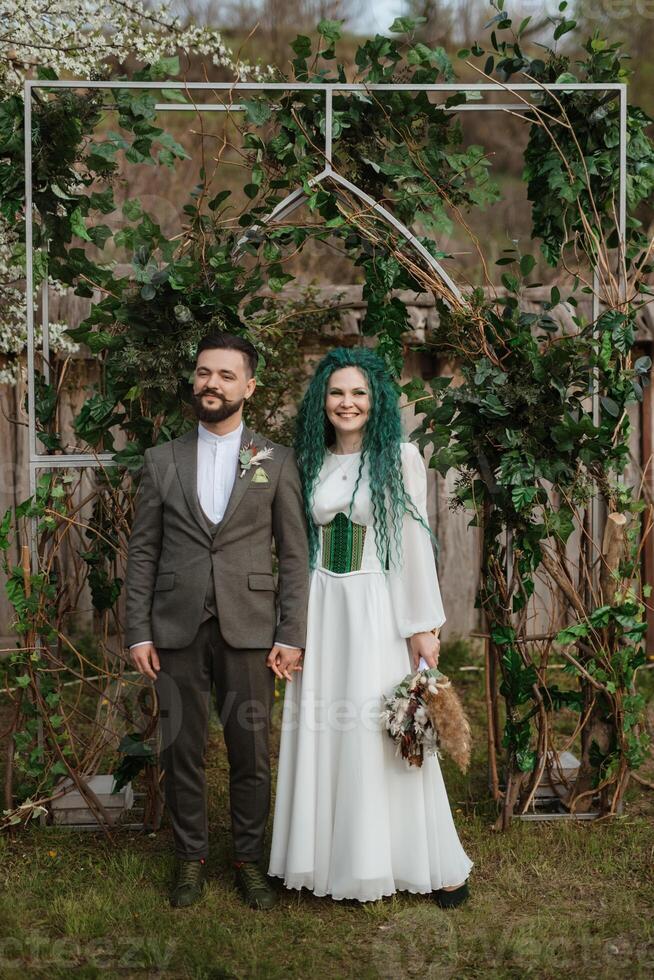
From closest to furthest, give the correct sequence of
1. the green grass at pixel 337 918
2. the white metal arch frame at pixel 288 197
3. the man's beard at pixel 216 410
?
1. the green grass at pixel 337 918
2. the man's beard at pixel 216 410
3. the white metal arch frame at pixel 288 197

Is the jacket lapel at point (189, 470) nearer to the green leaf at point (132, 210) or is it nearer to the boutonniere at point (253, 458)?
the boutonniere at point (253, 458)

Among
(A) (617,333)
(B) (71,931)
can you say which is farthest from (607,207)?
(B) (71,931)

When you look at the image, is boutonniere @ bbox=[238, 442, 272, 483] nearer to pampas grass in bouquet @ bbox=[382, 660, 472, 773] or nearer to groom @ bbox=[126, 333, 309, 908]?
groom @ bbox=[126, 333, 309, 908]

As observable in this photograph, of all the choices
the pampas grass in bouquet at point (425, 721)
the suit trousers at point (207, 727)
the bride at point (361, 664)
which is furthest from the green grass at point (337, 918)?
the pampas grass in bouquet at point (425, 721)

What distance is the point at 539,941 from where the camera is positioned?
303 cm

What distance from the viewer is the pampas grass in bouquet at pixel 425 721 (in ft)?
10.0

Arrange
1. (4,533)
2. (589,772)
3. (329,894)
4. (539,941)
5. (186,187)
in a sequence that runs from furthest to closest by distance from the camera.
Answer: (186,187) < (589,772) < (4,533) < (329,894) < (539,941)

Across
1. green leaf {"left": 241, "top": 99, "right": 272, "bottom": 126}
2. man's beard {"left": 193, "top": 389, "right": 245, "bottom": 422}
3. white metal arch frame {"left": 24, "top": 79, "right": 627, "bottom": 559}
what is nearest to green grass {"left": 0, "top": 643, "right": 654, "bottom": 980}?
white metal arch frame {"left": 24, "top": 79, "right": 627, "bottom": 559}

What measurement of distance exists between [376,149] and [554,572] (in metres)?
1.80

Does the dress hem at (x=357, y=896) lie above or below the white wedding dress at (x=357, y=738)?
below

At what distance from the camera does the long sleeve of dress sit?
3.18 m

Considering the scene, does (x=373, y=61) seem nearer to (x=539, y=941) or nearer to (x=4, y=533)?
(x=4, y=533)

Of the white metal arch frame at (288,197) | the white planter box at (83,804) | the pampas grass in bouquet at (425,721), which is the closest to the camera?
the pampas grass in bouquet at (425,721)

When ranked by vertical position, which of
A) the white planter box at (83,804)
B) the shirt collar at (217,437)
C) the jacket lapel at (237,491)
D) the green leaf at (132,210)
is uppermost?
the green leaf at (132,210)
